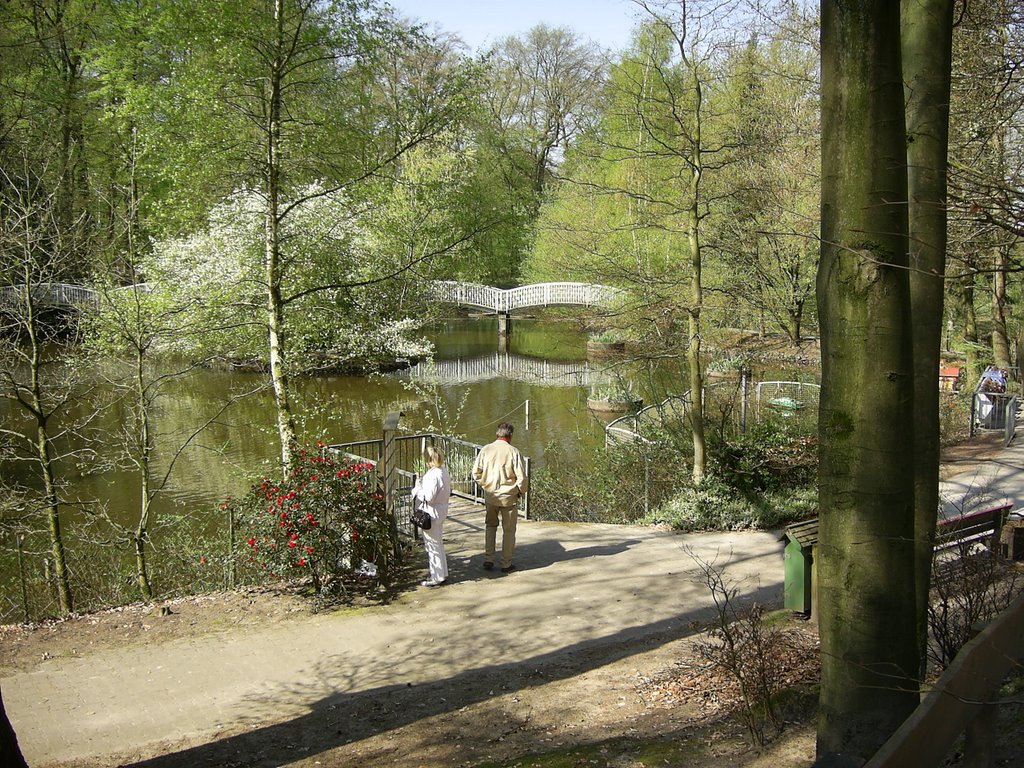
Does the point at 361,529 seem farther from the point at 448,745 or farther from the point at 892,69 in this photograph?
the point at 892,69

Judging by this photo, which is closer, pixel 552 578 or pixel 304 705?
pixel 304 705

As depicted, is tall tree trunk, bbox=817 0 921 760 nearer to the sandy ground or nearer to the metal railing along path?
the sandy ground

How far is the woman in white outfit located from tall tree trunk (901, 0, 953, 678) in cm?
515

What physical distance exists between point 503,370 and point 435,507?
988 inches

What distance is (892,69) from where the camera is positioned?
3.57 m

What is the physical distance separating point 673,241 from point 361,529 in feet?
41.5

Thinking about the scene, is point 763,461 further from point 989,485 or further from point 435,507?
point 435,507

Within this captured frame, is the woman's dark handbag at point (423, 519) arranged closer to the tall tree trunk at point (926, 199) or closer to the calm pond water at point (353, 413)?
the calm pond water at point (353, 413)

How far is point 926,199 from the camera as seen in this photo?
4.80 m

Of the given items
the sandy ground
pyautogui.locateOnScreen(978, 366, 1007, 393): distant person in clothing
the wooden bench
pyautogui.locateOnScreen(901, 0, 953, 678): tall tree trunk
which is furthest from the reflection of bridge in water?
pyautogui.locateOnScreen(901, 0, 953, 678): tall tree trunk

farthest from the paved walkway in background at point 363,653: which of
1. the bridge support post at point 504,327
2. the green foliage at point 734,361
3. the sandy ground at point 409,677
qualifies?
the bridge support post at point 504,327

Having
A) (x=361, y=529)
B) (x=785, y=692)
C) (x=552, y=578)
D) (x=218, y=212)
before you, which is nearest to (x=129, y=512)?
(x=218, y=212)

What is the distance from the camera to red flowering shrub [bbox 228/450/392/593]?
27.6ft

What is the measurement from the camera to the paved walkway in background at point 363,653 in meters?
6.18
